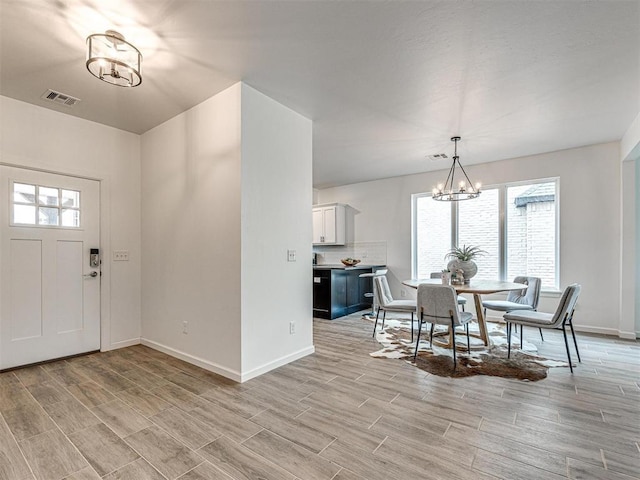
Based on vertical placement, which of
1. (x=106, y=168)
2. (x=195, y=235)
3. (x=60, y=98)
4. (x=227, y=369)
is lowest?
(x=227, y=369)

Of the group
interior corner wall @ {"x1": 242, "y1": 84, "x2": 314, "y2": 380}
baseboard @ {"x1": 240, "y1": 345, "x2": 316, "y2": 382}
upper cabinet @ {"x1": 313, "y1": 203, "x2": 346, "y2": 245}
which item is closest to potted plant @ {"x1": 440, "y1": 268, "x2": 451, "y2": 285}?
interior corner wall @ {"x1": 242, "y1": 84, "x2": 314, "y2": 380}

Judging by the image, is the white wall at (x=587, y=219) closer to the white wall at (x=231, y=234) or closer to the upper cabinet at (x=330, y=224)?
the upper cabinet at (x=330, y=224)

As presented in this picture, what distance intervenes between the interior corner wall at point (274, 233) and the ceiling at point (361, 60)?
0.29 metres

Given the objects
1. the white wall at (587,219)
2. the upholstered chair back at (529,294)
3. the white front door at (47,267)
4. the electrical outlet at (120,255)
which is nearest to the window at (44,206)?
the white front door at (47,267)

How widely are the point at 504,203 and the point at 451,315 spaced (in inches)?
121

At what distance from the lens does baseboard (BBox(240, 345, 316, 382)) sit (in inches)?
113

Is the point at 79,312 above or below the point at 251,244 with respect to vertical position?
below

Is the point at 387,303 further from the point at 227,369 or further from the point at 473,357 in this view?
the point at 227,369

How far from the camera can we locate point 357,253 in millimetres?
7039

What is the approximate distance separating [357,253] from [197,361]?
14.6 feet

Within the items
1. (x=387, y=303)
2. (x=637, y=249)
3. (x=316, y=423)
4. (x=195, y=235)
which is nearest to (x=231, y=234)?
(x=195, y=235)

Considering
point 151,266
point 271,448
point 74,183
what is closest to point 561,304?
point 271,448

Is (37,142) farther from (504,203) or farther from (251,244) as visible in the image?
(504,203)

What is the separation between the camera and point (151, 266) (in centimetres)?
384
